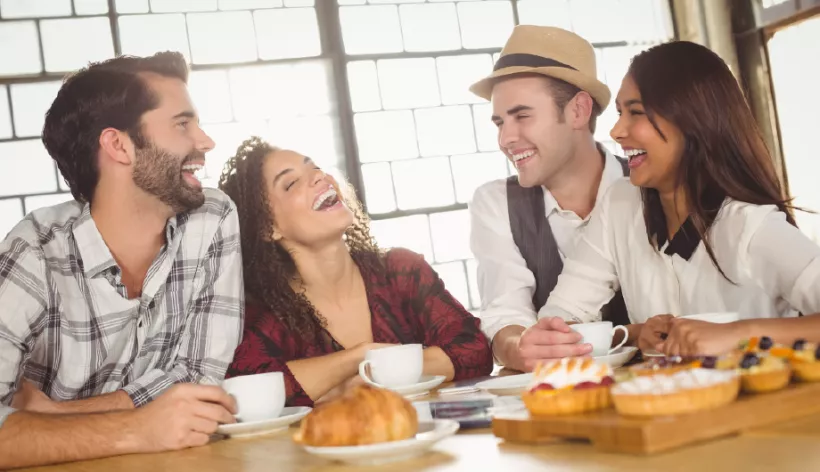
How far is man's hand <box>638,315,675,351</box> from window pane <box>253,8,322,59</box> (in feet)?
11.4

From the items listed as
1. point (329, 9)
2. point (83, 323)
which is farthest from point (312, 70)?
point (83, 323)

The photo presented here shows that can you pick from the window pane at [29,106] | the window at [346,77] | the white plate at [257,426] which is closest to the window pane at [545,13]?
the window at [346,77]

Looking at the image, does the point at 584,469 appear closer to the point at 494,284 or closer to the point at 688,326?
the point at 688,326

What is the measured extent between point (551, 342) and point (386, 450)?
0.75 meters

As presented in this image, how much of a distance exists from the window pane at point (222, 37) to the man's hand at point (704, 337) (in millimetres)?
3728

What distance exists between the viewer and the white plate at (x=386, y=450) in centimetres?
108

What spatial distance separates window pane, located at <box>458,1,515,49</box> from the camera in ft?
17.5

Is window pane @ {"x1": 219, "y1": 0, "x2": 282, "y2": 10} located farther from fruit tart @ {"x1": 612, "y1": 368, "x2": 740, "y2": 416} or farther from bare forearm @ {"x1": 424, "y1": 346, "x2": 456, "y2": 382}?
fruit tart @ {"x1": 612, "y1": 368, "x2": 740, "y2": 416}

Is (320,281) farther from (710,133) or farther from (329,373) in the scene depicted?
(710,133)

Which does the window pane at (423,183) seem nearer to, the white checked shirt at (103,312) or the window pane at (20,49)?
the window pane at (20,49)

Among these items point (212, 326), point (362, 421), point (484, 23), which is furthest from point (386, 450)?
point (484, 23)

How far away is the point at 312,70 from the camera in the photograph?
494cm

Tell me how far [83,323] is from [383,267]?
2.81 ft

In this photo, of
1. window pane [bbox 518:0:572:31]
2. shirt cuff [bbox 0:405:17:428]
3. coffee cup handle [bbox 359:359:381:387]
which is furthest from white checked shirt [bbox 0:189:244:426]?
window pane [bbox 518:0:572:31]
